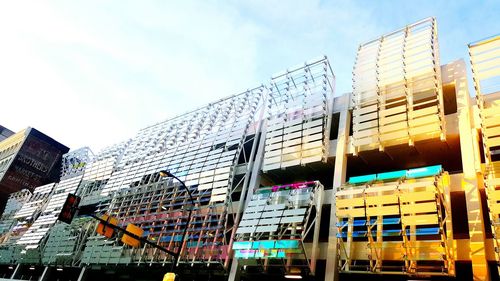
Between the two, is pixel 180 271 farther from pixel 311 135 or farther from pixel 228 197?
pixel 311 135

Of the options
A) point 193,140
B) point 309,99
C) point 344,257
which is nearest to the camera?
point 344,257

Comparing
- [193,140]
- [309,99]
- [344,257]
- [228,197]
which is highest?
[309,99]

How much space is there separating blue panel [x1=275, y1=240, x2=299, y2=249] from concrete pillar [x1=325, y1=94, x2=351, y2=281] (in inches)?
73.8

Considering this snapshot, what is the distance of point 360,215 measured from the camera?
18.5 metres

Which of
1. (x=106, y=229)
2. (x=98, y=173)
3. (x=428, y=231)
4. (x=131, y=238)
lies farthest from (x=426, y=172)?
(x=98, y=173)

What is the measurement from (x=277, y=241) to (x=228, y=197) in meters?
6.58

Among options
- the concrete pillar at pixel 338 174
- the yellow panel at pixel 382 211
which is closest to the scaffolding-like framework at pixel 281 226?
the concrete pillar at pixel 338 174

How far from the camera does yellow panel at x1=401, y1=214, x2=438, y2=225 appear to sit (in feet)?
53.1

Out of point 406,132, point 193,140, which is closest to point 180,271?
point 193,140

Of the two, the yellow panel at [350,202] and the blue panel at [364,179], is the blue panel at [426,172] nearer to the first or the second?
the blue panel at [364,179]

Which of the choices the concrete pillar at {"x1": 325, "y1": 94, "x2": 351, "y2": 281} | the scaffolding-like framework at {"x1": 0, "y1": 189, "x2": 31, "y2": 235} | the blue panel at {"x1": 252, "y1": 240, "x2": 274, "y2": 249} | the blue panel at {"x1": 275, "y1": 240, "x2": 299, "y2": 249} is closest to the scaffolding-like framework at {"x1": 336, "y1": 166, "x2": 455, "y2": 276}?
the concrete pillar at {"x1": 325, "y1": 94, "x2": 351, "y2": 281}

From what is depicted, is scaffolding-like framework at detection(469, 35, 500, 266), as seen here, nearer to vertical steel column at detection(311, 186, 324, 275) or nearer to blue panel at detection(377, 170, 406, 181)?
blue panel at detection(377, 170, 406, 181)

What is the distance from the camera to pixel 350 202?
19.0 metres

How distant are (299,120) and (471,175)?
11779mm
